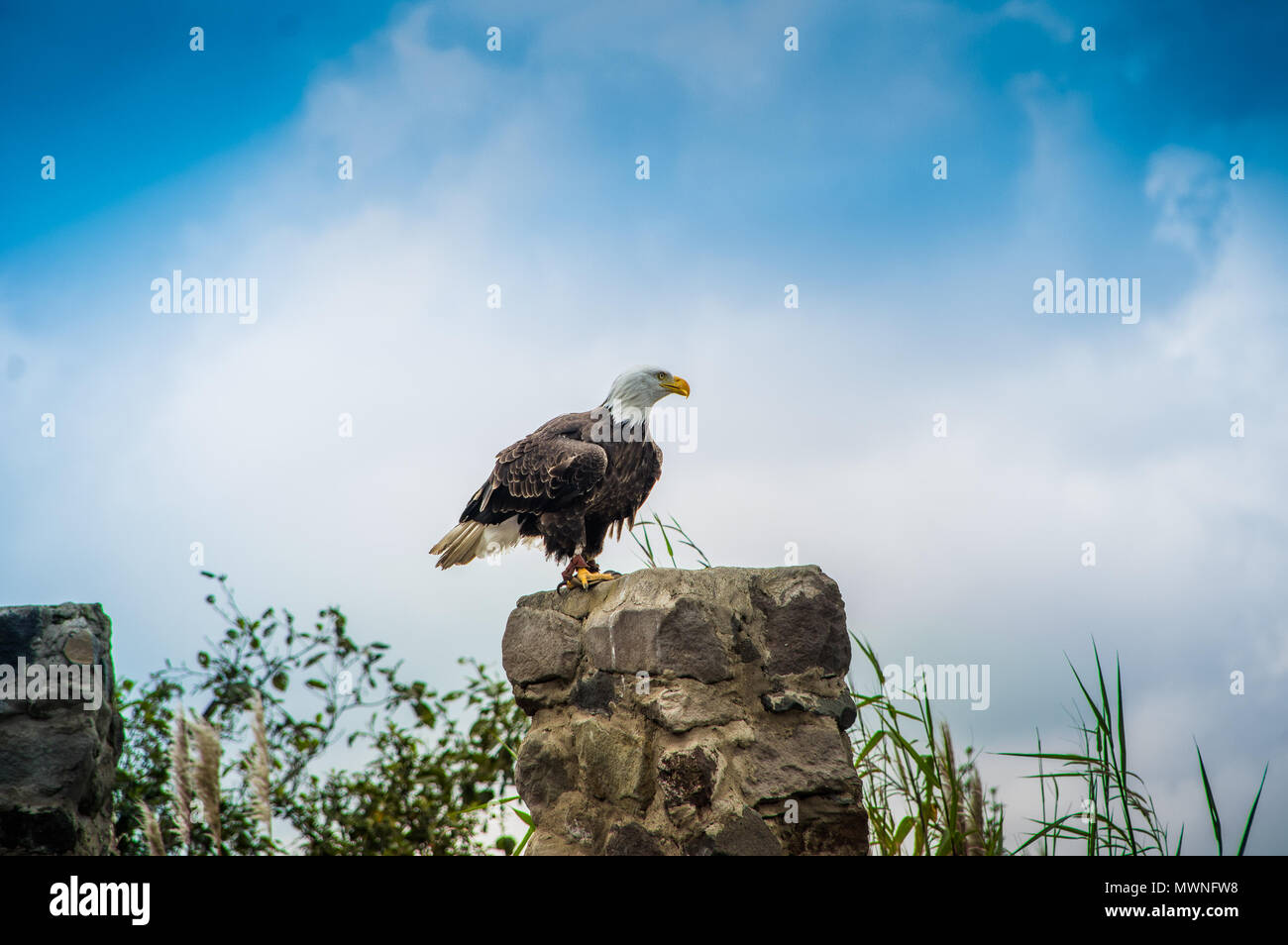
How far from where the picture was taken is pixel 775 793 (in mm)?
3543

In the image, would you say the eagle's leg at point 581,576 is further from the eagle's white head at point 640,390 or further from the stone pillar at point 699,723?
the eagle's white head at point 640,390

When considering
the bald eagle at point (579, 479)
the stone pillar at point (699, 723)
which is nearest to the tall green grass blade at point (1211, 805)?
the stone pillar at point (699, 723)

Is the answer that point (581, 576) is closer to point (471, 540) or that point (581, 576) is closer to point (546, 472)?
point (546, 472)

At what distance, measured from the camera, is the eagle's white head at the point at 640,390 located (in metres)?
4.83

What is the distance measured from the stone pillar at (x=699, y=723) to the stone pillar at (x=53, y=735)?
204cm

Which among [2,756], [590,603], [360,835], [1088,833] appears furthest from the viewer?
[360,835]

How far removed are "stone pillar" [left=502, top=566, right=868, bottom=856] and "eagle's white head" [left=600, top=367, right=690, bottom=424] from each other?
3.69 ft

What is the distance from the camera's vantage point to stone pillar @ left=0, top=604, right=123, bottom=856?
4379 millimetres

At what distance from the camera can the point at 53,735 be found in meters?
4.52
